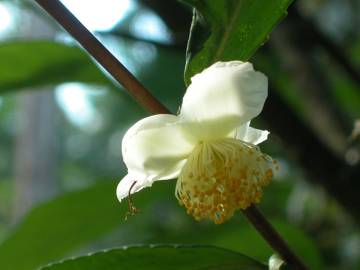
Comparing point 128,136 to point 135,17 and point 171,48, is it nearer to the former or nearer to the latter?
point 171,48

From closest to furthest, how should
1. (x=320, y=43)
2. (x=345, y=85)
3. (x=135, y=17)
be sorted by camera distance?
1. (x=320, y=43)
2. (x=345, y=85)
3. (x=135, y=17)

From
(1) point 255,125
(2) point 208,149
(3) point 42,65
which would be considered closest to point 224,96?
(2) point 208,149

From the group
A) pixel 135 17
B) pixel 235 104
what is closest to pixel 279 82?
pixel 135 17

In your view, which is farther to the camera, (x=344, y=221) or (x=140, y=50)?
(x=344, y=221)

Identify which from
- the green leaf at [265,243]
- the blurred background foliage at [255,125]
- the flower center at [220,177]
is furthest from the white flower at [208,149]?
the green leaf at [265,243]

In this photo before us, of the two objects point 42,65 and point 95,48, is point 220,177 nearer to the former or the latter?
point 95,48

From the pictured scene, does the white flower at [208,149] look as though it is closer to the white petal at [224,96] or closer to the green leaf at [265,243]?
the white petal at [224,96]
